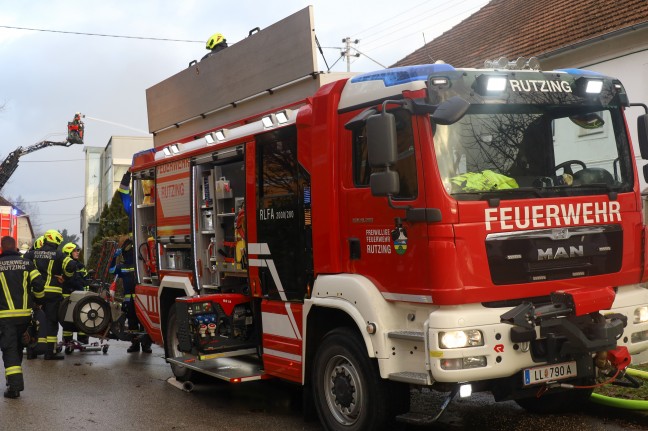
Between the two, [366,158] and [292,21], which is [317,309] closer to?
[366,158]

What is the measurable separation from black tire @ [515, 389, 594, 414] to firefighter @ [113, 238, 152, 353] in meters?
6.34

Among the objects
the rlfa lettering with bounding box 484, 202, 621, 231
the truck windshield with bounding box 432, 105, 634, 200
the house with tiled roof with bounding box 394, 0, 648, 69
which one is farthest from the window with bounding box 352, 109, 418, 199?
the house with tiled roof with bounding box 394, 0, 648, 69

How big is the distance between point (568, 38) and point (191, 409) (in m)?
11.3

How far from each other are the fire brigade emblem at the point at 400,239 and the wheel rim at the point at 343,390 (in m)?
0.99

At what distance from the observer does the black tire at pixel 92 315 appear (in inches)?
427

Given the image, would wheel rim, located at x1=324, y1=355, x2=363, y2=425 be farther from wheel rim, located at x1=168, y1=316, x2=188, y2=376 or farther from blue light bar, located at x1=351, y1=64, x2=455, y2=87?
wheel rim, located at x1=168, y1=316, x2=188, y2=376

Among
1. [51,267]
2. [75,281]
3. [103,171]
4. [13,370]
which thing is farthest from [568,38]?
[103,171]

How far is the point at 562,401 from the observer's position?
20.7ft

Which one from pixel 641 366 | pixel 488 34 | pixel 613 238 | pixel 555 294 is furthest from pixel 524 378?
pixel 488 34

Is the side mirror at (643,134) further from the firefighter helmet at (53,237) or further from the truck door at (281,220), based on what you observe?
the firefighter helmet at (53,237)

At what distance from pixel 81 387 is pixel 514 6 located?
14.4m

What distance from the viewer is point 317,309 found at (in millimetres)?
6059

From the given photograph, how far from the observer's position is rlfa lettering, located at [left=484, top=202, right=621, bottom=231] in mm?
5051

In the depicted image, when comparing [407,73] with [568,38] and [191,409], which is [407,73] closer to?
[191,409]
